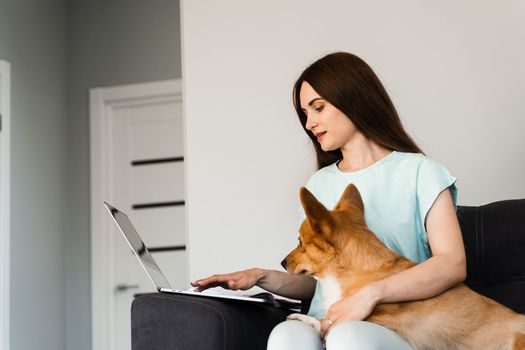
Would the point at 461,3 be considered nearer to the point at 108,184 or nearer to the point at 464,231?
the point at 464,231

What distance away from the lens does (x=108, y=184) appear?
493 centimetres

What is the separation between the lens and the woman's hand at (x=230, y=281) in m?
1.90

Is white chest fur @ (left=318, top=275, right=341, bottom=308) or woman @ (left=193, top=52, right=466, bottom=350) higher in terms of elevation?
woman @ (left=193, top=52, right=466, bottom=350)

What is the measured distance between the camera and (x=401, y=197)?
1.95 metres

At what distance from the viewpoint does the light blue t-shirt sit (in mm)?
1903

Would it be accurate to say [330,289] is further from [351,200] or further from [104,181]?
[104,181]

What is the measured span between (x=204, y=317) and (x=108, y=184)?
3.32 metres

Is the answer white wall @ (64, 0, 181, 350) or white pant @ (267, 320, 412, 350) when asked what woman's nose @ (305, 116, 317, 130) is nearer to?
white pant @ (267, 320, 412, 350)

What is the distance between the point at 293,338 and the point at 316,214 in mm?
306

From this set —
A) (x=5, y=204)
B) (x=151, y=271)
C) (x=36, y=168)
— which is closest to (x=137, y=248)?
(x=151, y=271)

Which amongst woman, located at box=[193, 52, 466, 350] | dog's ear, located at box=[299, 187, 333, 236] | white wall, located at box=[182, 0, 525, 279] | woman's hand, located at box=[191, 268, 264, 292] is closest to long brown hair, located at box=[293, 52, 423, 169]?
woman, located at box=[193, 52, 466, 350]

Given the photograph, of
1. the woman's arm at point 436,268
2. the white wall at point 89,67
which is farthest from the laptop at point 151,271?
the white wall at point 89,67

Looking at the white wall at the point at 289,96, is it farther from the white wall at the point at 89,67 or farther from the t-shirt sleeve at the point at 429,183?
the white wall at the point at 89,67

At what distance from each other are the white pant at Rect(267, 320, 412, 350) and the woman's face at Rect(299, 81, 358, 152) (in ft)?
2.00
